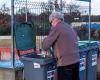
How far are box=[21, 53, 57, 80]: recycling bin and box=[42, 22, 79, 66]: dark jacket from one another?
0.21 m

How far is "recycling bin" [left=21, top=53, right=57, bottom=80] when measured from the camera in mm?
6938

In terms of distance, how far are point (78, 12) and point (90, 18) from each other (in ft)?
1.70

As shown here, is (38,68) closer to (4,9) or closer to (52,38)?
(52,38)

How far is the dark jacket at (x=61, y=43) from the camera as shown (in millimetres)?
6867

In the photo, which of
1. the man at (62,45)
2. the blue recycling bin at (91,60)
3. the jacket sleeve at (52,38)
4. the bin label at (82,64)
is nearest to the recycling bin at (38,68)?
the man at (62,45)

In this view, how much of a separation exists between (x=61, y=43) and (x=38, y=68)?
2.15ft

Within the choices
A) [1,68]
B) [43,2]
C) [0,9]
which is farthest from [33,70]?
[0,9]

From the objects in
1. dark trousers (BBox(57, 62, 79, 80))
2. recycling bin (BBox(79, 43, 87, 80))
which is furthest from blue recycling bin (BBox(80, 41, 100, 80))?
dark trousers (BBox(57, 62, 79, 80))

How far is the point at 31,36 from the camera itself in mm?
7789

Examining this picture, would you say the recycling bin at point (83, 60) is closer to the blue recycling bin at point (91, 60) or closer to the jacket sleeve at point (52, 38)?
the blue recycling bin at point (91, 60)

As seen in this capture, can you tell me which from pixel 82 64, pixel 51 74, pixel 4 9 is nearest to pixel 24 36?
pixel 51 74

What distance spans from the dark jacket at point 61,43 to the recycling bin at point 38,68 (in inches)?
8.4

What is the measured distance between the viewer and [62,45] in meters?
6.91

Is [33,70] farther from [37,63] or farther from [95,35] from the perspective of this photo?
[95,35]
